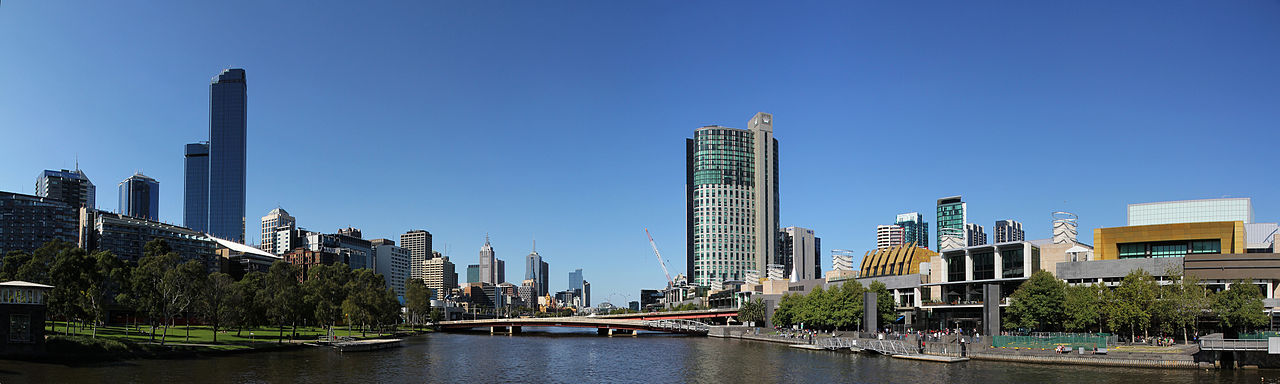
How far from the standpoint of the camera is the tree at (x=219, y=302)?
12294cm

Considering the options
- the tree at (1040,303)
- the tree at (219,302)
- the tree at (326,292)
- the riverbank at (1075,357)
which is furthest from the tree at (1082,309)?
the tree at (326,292)

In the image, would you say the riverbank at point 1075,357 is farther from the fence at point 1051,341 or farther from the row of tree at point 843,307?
the row of tree at point 843,307

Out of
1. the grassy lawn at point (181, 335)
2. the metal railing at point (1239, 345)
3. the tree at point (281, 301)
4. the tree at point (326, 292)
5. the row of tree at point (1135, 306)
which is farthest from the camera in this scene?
the tree at point (326, 292)

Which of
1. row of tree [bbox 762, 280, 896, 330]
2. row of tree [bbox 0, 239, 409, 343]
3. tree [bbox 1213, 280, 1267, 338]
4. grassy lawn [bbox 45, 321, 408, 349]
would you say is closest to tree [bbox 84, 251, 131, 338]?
row of tree [bbox 0, 239, 409, 343]

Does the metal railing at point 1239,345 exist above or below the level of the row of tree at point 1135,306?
below

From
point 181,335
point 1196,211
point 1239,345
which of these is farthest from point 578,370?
point 1196,211

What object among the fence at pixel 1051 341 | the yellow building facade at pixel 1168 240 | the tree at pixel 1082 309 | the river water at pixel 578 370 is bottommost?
the river water at pixel 578 370

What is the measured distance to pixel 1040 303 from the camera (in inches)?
4857

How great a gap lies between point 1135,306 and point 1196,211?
4043 centimetres

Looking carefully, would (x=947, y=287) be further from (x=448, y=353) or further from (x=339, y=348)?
(x=339, y=348)

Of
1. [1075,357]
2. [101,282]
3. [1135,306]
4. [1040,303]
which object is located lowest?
[1075,357]

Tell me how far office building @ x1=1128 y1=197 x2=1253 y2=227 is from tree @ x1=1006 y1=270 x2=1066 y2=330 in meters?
28.3

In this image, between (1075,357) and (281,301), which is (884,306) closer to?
(1075,357)

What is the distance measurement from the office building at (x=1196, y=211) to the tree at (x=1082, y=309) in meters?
29.0
